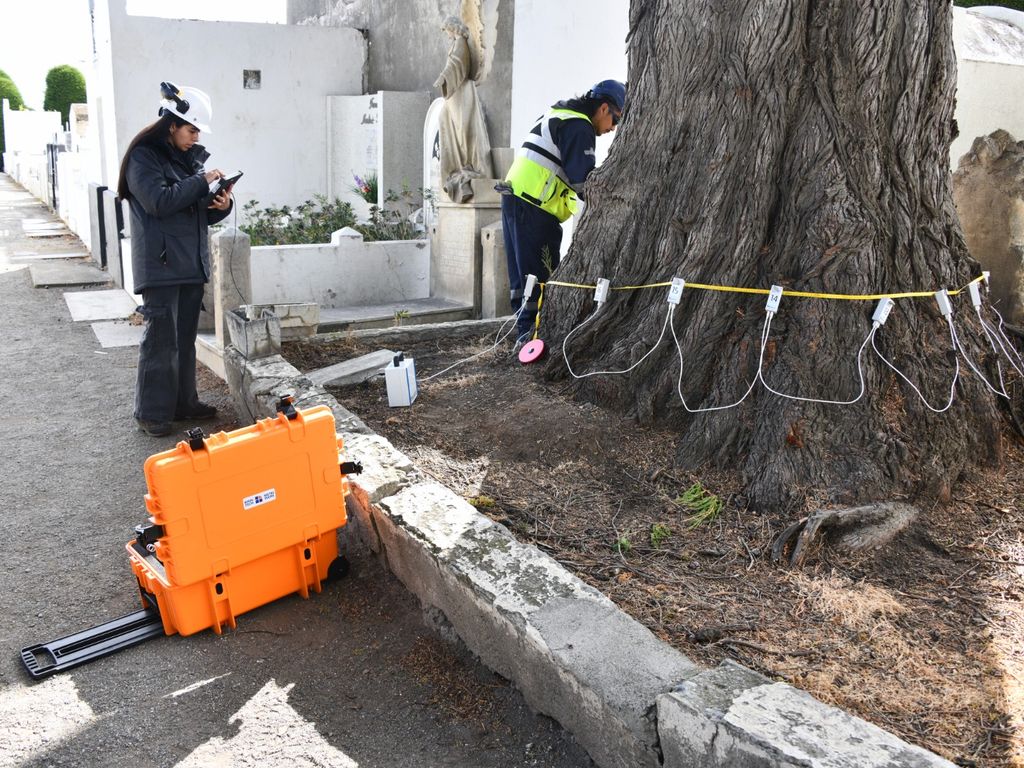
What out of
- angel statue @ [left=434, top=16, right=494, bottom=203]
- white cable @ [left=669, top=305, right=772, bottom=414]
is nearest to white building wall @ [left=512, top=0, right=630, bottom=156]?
angel statue @ [left=434, top=16, right=494, bottom=203]

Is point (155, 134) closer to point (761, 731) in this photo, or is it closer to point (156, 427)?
point (156, 427)

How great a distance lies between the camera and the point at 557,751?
2.60m

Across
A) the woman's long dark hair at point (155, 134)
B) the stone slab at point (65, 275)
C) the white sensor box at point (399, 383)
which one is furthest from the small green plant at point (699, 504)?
the stone slab at point (65, 275)

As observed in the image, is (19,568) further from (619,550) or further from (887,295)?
(887,295)

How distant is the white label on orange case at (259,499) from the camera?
10.8 ft

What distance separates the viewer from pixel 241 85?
12484 millimetres

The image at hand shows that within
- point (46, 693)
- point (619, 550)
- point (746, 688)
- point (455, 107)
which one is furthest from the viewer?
point (455, 107)

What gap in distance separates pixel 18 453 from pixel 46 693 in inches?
110

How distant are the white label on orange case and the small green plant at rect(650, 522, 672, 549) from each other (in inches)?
56.4

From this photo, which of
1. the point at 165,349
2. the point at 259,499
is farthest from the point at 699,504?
the point at 165,349

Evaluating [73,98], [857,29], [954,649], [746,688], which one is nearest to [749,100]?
[857,29]

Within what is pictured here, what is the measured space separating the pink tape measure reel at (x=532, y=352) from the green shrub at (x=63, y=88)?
36.6 meters

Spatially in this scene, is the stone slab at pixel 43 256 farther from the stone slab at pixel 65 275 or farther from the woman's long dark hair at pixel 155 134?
the woman's long dark hair at pixel 155 134

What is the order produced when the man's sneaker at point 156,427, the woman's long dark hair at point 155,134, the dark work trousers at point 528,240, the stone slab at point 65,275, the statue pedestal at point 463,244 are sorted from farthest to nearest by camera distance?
the stone slab at point 65,275
the statue pedestal at point 463,244
the dark work trousers at point 528,240
the man's sneaker at point 156,427
the woman's long dark hair at point 155,134
